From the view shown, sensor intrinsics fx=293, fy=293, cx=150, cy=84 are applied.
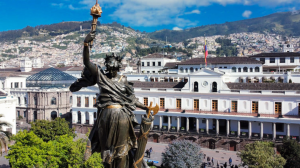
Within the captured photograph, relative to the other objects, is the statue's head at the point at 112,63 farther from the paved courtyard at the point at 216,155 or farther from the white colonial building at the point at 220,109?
the white colonial building at the point at 220,109

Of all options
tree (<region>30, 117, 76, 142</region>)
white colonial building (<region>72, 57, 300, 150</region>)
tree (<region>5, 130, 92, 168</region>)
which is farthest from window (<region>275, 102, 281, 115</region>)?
tree (<region>5, 130, 92, 168</region>)

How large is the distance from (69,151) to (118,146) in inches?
588

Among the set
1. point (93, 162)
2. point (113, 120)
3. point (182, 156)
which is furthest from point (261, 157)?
point (113, 120)

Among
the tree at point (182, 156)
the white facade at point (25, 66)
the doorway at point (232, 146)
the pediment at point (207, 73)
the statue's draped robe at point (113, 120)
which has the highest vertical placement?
the white facade at point (25, 66)

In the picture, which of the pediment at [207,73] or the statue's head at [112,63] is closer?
the statue's head at [112,63]

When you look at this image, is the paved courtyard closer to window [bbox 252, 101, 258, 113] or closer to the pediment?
window [bbox 252, 101, 258, 113]

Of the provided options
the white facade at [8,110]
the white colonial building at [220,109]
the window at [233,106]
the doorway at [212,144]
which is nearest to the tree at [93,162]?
the white facade at [8,110]

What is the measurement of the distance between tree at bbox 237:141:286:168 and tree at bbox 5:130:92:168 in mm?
15087

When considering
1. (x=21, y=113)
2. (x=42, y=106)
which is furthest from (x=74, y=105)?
(x=21, y=113)

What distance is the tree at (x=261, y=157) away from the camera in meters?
25.5

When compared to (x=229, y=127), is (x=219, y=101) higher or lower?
higher

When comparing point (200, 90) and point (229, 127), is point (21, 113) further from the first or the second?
point (229, 127)

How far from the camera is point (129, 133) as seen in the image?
8492mm

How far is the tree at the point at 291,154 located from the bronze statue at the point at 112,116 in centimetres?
2368
